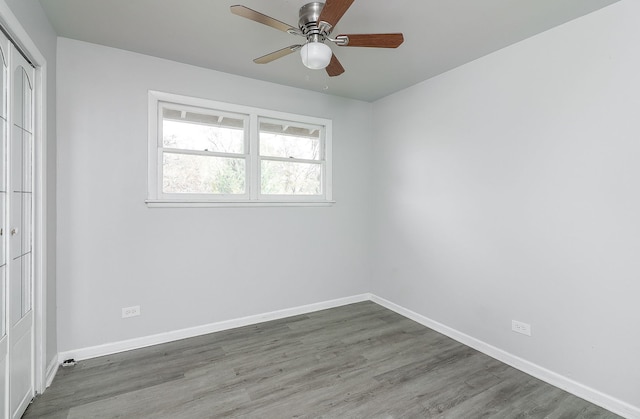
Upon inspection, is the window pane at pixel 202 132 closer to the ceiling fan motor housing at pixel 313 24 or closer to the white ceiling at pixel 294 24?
the white ceiling at pixel 294 24

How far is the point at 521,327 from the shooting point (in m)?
2.47

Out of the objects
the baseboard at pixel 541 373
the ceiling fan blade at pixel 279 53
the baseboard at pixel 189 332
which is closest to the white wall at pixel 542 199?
the baseboard at pixel 541 373

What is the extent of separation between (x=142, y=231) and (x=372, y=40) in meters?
2.58

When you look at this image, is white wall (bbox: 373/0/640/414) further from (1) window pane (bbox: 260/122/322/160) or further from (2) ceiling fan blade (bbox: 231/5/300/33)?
(2) ceiling fan blade (bbox: 231/5/300/33)

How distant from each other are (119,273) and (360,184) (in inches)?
116

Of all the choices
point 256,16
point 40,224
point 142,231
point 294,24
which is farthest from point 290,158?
point 40,224

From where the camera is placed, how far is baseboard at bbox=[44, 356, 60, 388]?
2.16 m

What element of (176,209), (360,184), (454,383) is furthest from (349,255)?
(176,209)

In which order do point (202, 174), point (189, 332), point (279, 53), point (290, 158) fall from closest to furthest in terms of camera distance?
point (279, 53)
point (189, 332)
point (202, 174)
point (290, 158)

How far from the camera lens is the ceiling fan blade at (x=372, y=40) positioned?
5.81 feet

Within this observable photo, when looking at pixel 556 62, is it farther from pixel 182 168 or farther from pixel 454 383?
pixel 182 168

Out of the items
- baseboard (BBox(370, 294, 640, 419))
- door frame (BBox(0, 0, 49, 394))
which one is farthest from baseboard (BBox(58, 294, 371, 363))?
baseboard (BBox(370, 294, 640, 419))

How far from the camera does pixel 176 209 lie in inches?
114

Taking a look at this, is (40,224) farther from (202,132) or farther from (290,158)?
(290,158)
